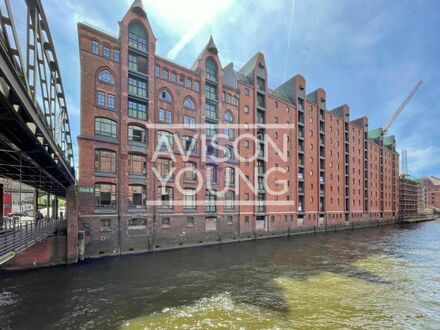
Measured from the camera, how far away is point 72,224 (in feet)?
64.7

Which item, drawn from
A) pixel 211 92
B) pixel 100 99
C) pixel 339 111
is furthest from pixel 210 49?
pixel 339 111

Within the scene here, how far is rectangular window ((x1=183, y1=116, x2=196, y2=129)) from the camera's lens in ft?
95.0

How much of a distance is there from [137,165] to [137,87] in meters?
8.52

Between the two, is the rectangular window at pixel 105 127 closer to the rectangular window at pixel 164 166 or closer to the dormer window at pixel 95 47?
the rectangular window at pixel 164 166

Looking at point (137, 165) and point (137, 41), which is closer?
point (137, 165)

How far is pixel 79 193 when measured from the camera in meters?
21.4

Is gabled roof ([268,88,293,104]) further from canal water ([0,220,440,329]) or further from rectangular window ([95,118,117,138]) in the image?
canal water ([0,220,440,329])

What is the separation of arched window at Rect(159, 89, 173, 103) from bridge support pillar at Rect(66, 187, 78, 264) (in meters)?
13.4

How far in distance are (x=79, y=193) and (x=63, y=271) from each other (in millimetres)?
6821

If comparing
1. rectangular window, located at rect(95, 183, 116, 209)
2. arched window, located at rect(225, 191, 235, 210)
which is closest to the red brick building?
arched window, located at rect(225, 191, 235, 210)

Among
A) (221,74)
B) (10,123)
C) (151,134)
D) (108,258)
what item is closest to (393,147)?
(221,74)

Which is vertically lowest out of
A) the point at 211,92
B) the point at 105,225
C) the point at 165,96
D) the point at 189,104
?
the point at 105,225

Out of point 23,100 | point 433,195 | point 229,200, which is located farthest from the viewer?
point 433,195

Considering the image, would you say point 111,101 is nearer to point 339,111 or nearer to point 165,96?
point 165,96
